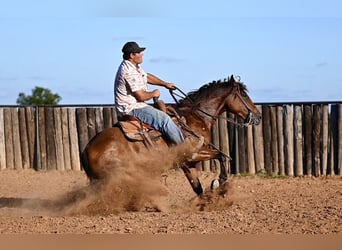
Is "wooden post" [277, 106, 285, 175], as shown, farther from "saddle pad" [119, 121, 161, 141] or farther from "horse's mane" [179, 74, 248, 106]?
"saddle pad" [119, 121, 161, 141]

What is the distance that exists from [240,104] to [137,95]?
2054 millimetres

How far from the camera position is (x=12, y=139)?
19500mm

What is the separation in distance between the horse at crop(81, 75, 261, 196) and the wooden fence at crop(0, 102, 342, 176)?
4.24m

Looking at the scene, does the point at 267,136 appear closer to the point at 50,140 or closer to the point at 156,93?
the point at 50,140

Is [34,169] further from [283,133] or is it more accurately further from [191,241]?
[191,241]

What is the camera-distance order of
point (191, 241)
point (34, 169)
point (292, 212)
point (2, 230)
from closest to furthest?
point (191, 241)
point (2, 230)
point (292, 212)
point (34, 169)

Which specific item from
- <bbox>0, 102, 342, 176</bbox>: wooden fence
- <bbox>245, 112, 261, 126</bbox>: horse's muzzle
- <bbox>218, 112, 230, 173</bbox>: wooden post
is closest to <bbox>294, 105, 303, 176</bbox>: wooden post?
<bbox>0, 102, 342, 176</bbox>: wooden fence

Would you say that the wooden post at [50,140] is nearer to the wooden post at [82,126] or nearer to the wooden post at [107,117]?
the wooden post at [82,126]

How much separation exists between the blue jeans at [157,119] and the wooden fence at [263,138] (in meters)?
5.85

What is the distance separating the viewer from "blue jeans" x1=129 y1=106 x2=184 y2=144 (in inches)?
461

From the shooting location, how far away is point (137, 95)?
37.9 feet

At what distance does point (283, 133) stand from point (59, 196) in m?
6.11

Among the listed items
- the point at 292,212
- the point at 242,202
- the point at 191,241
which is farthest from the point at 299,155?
the point at 191,241

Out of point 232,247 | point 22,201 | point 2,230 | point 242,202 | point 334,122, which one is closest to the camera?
point 232,247
